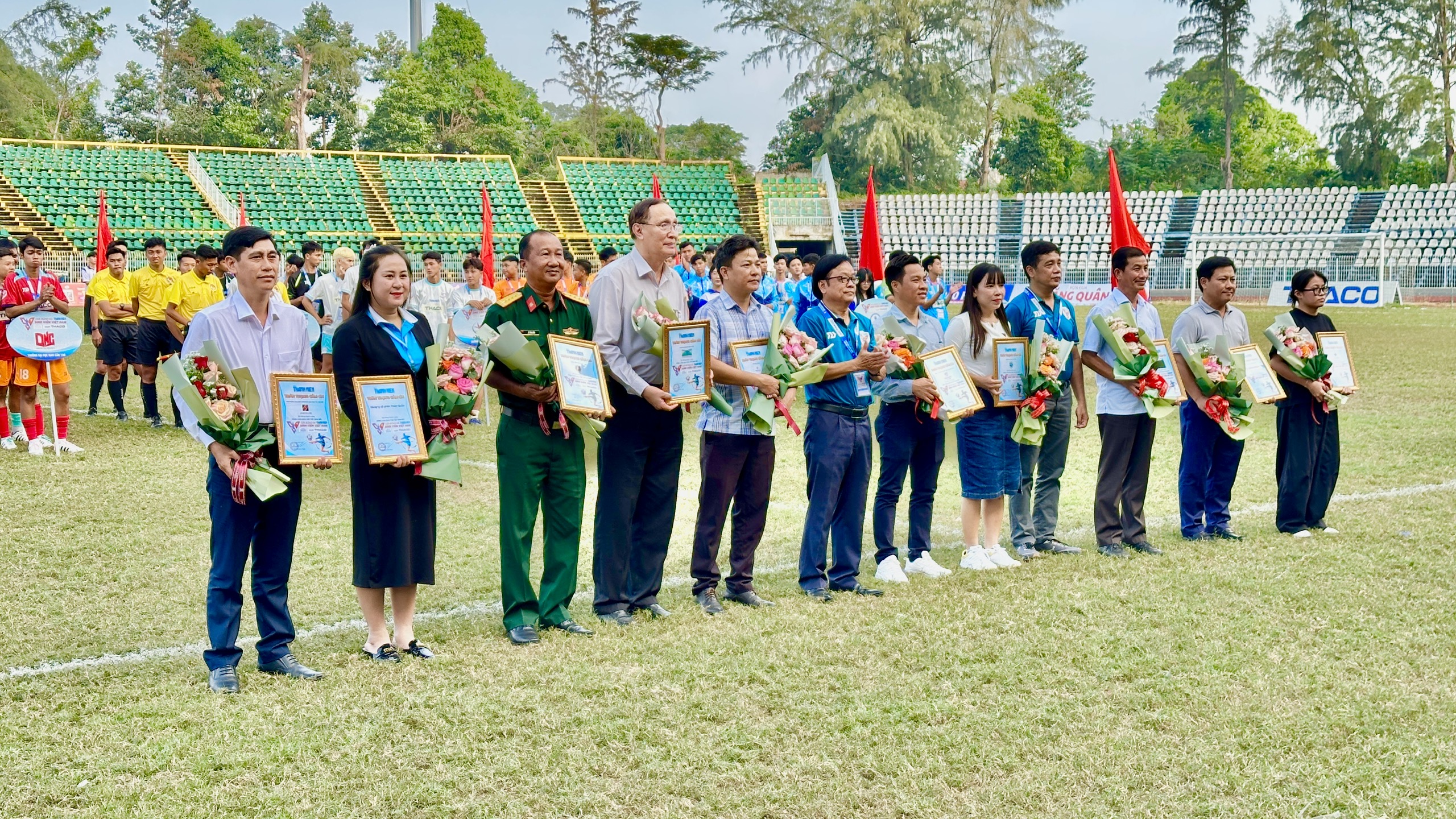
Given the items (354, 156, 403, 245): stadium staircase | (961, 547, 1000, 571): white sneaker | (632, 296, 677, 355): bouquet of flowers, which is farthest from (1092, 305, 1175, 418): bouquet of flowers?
A: (354, 156, 403, 245): stadium staircase

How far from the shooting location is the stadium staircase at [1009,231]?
136 ft

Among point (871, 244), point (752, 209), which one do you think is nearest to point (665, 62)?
point (752, 209)

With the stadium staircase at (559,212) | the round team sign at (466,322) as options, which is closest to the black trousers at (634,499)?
the round team sign at (466,322)

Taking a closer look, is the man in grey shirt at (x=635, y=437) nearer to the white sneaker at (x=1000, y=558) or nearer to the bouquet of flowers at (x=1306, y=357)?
the white sneaker at (x=1000, y=558)

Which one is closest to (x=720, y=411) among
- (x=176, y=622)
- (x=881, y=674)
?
(x=881, y=674)

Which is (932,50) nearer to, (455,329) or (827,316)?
(455,329)

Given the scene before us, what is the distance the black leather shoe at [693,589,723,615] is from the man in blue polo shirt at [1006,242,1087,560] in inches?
81.3

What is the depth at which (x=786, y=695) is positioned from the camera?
4.83m

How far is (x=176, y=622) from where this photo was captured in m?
6.09

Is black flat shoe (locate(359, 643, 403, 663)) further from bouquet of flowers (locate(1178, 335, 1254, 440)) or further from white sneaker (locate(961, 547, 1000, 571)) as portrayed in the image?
bouquet of flowers (locate(1178, 335, 1254, 440))

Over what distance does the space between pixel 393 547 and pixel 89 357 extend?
16873mm

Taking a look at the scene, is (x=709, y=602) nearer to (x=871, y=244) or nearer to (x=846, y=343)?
(x=846, y=343)

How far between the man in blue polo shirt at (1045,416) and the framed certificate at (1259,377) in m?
0.98

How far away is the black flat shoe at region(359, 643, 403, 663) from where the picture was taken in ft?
17.4
